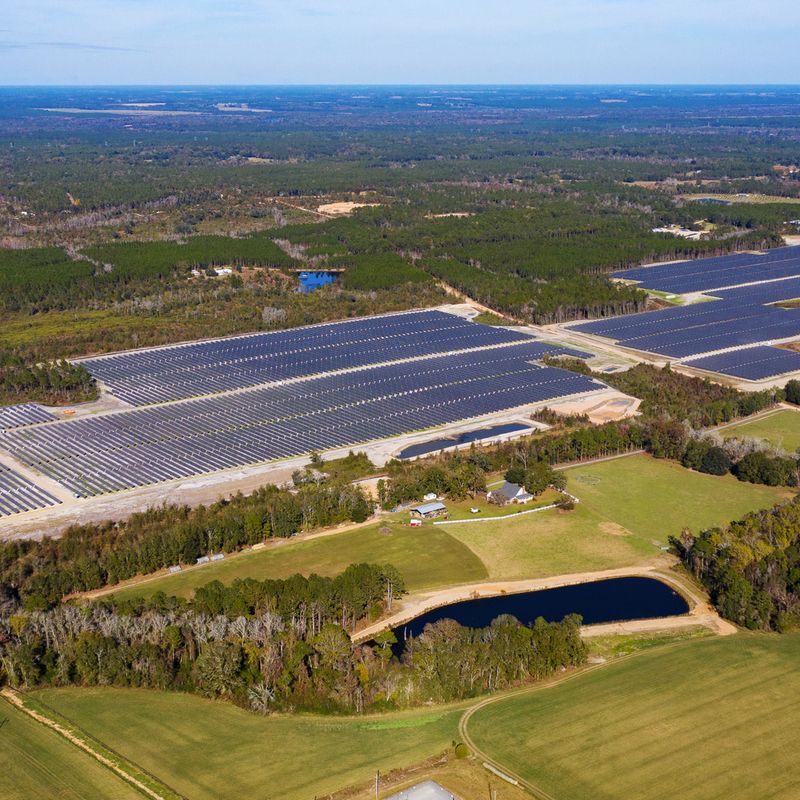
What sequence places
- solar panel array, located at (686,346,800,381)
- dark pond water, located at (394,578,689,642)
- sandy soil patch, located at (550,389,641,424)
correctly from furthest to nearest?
solar panel array, located at (686,346,800,381) → sandy soil patch, located at (550,389,641,424) → dark pond water, located at (394,578,689,642)

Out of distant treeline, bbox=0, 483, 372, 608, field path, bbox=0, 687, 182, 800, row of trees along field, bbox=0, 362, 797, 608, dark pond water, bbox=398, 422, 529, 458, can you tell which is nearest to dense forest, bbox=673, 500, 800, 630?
row of trees along field, bbox=0, 362, 797, 608

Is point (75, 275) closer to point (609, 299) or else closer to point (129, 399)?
point (129, 399)

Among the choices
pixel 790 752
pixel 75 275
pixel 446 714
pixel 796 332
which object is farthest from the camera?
pixel 75 275

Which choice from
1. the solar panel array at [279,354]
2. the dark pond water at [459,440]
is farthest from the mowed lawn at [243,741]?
the solar panel array at [279,354]

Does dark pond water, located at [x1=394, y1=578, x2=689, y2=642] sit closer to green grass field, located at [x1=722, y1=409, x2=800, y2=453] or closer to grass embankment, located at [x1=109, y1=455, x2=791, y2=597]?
grass embankment, located at [x1=109, y1=455, x2=791, y2=597]

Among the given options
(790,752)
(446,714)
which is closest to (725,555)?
(790,752)
